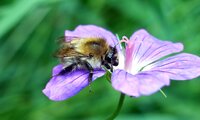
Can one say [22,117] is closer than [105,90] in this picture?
Yes

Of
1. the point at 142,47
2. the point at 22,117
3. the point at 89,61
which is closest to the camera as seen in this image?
the point at 89,61

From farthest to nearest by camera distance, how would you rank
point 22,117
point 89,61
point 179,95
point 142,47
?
point 179,95
point 22,117
point 142,47
point 89,61

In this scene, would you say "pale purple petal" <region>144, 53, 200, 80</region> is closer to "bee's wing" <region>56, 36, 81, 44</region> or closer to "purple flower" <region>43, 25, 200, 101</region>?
"purple flower" <region>43, 25, 200, 101</region>

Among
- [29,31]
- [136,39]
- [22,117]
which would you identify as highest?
[29,31]

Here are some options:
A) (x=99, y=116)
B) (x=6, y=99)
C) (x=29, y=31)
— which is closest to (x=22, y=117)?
(x=6, y=99)

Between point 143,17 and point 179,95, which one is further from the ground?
point 143,17

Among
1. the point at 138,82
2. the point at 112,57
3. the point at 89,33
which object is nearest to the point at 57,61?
the point at 89,33

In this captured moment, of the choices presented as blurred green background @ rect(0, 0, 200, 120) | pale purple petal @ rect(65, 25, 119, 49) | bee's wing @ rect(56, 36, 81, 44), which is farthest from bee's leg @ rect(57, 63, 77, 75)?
blurred green background @ rect(0, 0, 200, 120)

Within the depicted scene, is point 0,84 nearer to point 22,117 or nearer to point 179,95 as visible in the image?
point 22,117
